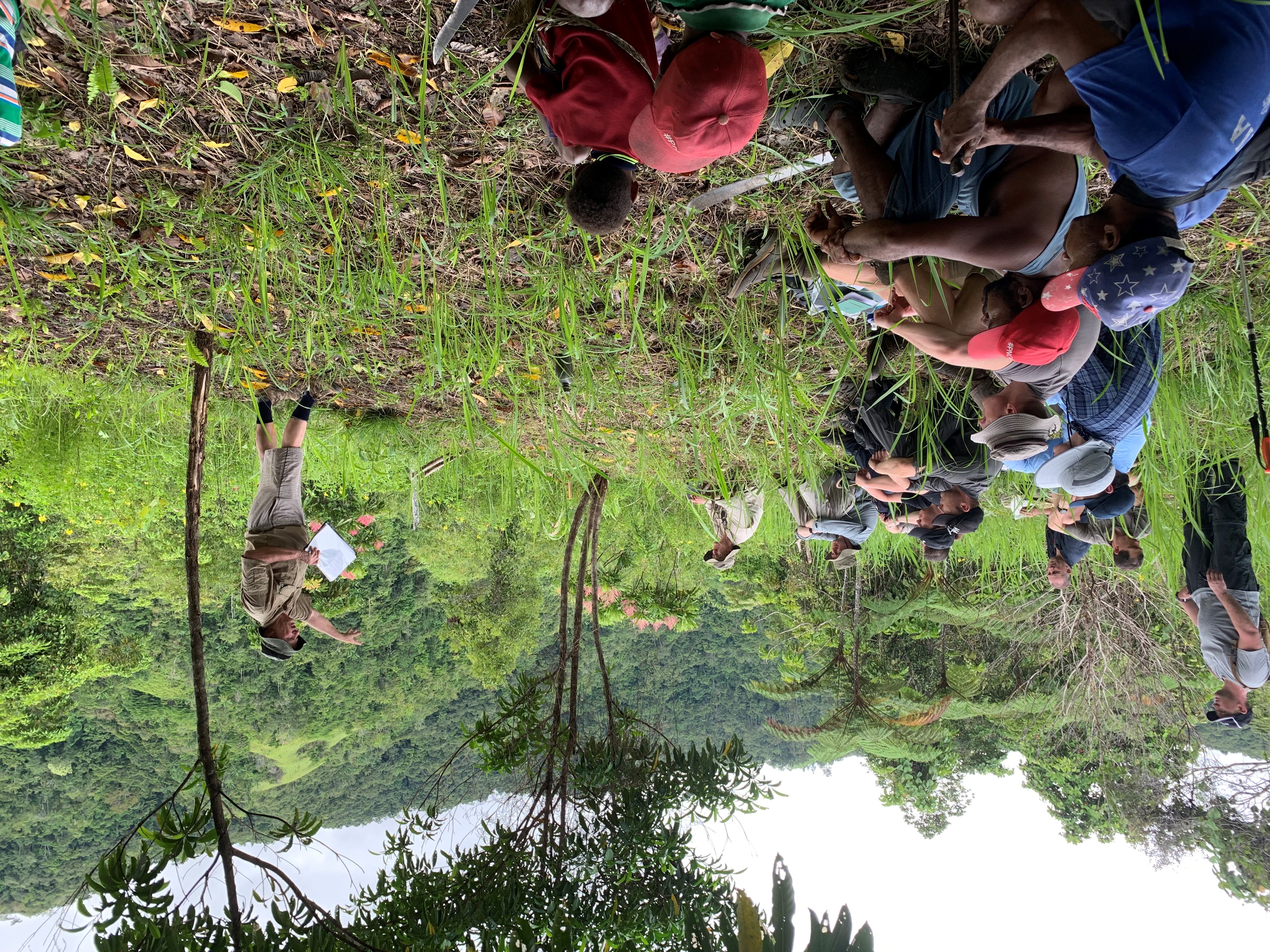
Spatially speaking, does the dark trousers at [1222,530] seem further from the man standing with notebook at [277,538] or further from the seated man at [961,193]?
the man standing with notebook at [277,538]

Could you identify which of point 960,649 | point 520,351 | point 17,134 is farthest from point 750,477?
point 960,649

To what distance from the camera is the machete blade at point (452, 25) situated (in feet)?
4.36

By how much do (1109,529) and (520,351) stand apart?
10.6 ft

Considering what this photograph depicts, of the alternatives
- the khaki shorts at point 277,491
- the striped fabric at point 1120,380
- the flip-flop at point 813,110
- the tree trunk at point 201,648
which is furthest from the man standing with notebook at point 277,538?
the striped fabric at point 1120,380

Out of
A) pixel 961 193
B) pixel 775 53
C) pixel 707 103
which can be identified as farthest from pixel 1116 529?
pixel 707 103

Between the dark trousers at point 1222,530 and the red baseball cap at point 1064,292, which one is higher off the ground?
the red baseball cap at point 1064,292

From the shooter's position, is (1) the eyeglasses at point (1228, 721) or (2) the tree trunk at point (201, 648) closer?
(2) the tree trunk at point (201, 648)

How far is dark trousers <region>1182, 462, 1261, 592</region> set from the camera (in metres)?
2.79

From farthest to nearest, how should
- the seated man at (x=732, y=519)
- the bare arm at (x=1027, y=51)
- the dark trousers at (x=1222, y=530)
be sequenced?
the seated man at (x=732, y=519) < the dark trousers at (x=1222, y=530) < the bare arm at (x=1027, y=51)

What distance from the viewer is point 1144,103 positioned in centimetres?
108

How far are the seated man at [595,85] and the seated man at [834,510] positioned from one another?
2.16 m

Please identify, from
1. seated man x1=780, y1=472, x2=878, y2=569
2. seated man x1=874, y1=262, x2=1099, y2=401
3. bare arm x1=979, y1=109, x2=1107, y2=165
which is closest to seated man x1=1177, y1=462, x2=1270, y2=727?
seated man x1=780, y1=472, x2=878, y2=569

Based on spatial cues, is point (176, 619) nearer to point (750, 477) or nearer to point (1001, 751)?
point (750, 477)

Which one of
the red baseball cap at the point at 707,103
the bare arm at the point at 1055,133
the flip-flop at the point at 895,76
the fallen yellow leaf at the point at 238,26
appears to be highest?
the fallen yellow leaf at the point at 238,26
